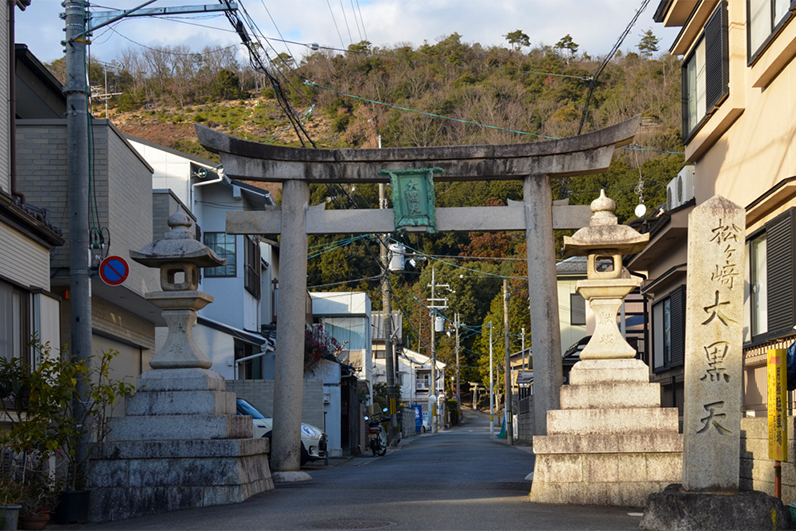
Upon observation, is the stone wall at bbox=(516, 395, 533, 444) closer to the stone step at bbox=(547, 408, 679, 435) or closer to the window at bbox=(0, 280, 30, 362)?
the stone step at bbox=(547, 408, 679, 435)

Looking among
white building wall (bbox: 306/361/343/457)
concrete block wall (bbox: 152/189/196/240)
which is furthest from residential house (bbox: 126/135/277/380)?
concrete block wall (bbox: 152/189/196/240)

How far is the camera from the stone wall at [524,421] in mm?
39347

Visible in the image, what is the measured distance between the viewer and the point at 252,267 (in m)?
32.0

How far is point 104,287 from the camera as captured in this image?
16188mm

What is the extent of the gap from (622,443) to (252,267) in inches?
893

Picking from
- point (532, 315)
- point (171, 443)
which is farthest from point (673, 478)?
point (171, 443)

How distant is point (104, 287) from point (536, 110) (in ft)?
168

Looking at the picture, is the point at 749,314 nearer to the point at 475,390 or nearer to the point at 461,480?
the point at 461,480

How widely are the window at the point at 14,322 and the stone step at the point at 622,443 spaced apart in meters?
8.11

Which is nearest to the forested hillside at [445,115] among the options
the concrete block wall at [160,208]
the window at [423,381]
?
the window at [423,381]

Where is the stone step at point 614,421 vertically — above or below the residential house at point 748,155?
below

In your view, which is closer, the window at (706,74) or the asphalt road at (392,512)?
the asphalt road at (392,512)

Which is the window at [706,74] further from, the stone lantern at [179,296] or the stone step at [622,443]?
the stone lantern at [179,296]

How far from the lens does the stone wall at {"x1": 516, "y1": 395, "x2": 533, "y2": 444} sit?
129ft
